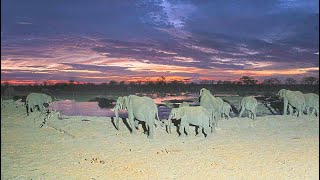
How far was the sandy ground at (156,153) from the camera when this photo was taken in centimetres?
809

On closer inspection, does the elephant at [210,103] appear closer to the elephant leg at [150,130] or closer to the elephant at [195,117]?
the elephant at [195,117]

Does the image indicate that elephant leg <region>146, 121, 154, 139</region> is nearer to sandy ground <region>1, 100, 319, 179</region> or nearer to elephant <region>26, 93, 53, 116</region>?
sandy ground <region>1, 100, 319, 179</region>

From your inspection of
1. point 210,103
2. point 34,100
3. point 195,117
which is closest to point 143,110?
point 195,117

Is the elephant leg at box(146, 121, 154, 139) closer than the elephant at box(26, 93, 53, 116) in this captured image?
Yes

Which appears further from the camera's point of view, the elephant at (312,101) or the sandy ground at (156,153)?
the elephant at (312,101)

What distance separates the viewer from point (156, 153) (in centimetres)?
1006

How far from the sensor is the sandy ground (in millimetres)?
8094

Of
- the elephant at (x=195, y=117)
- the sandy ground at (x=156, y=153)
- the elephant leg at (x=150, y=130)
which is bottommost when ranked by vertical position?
the sandy ground at (x=156, y=153)

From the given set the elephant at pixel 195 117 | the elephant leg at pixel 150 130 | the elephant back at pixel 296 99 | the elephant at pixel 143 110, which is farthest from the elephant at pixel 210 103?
the elephant back at pixel 296 99

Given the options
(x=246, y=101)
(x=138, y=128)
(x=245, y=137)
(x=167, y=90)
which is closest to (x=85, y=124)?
(x=138, y=128)

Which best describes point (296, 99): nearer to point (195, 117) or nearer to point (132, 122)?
point (195, 117)

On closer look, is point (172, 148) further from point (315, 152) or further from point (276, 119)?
point (276, 119)

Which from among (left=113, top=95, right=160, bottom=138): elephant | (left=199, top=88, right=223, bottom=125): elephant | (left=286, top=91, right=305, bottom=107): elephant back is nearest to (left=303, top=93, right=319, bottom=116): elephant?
(left=286, top=91, right=305, bottom=107): elephant back

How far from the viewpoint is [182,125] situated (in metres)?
12.6
